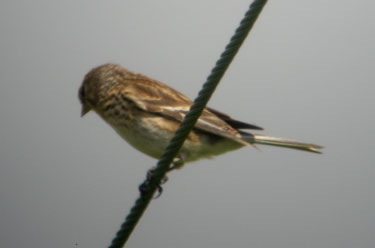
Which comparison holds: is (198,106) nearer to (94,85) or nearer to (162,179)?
(162,179)

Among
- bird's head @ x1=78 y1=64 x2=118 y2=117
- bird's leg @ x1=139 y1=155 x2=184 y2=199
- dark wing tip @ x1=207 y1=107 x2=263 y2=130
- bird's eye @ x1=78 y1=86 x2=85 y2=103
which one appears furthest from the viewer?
bird's eye @ x1=78 y1=86 x2=85 y2=103

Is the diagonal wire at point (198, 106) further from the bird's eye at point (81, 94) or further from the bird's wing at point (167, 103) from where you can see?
the bird's eye at point (81, 94)

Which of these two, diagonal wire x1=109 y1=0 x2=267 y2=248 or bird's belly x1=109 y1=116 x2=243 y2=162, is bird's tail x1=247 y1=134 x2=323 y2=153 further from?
diagonal wire x1=109 y1=0 x2=267 y2=248

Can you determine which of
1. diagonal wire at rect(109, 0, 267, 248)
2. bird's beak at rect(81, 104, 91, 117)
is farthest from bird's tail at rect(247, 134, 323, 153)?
bird's beak at rect(81, 104, 91, 117)

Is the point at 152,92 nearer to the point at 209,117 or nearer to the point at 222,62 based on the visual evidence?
the point at 209,117

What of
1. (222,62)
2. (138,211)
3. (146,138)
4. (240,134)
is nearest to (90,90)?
(146,138)

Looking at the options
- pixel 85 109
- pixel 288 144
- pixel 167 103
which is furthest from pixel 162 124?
pixel 85 109
